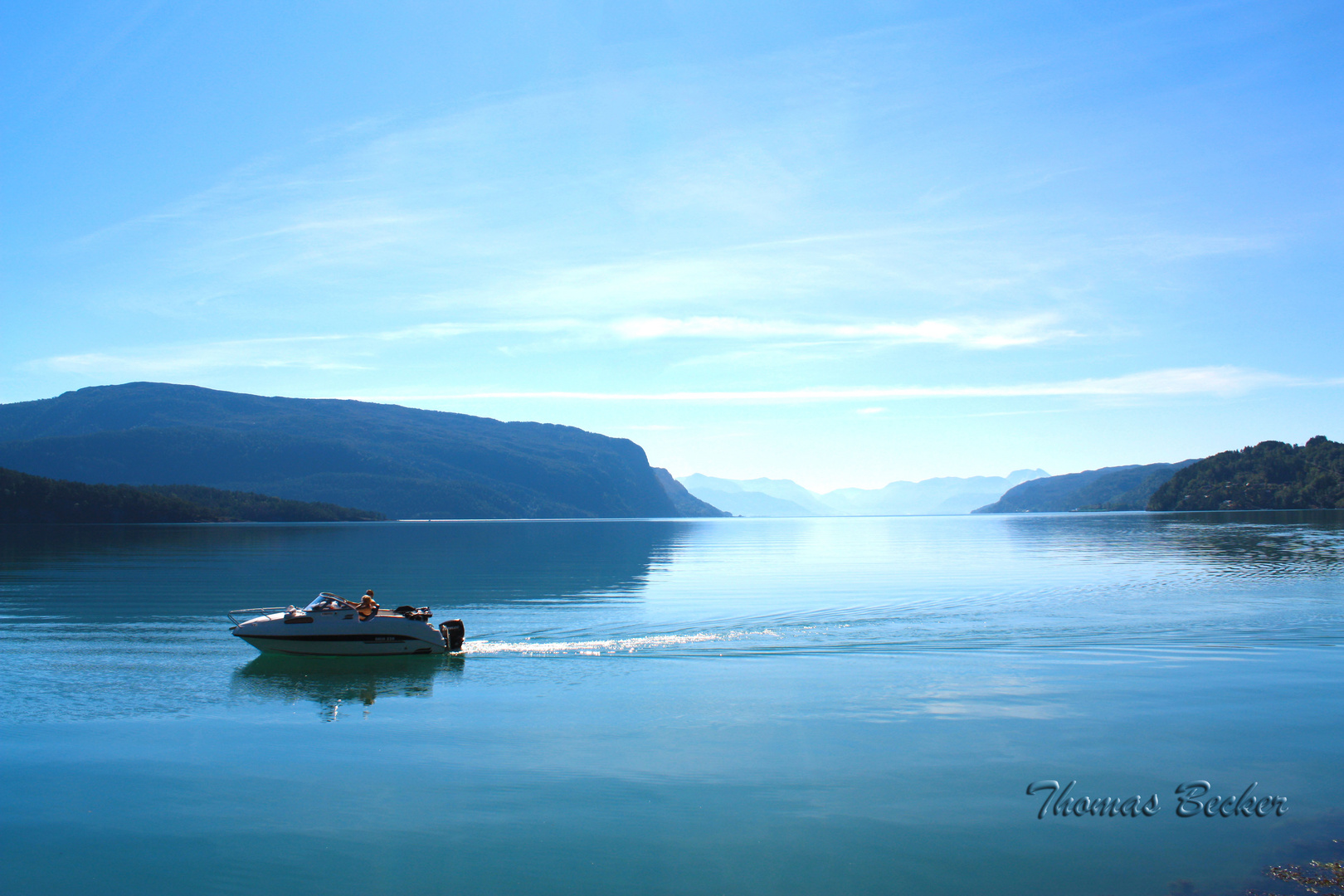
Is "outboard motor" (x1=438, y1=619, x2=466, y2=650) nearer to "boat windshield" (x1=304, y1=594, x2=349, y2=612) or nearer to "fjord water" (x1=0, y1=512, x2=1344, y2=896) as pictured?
"fjord water" (x1=0, y1=512, x2=1344, y2=896)

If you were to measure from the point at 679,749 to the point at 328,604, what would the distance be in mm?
18341

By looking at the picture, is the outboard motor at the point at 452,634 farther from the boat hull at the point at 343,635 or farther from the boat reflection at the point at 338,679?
the boat reflection at the point at 338,679

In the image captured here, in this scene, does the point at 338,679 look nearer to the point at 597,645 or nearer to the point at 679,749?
the point at 597,645

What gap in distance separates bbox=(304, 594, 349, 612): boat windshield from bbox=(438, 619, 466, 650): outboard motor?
3837 millimetres

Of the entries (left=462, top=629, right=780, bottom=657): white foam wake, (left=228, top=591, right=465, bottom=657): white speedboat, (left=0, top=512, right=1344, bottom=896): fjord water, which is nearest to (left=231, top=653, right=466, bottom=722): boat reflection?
(left=0, top=512, right=1344, bottom=896): fjord water

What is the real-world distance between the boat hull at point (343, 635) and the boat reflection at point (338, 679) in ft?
1.54

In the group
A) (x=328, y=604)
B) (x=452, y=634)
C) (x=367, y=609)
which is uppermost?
(x=328, y=604)

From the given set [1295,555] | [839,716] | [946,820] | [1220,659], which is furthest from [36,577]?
[1295,555]

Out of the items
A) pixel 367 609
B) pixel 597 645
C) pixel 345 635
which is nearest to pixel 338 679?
pixel 345 635

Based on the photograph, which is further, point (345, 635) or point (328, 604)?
point (328, 604)

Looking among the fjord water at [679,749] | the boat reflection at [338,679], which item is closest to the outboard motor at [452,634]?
the boat reflection at [338,679]

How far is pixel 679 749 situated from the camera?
19.3 meters

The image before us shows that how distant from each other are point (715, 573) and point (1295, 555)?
51.6 meters

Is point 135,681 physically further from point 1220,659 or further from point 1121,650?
point 1220,659
